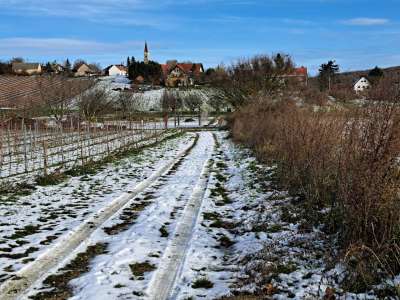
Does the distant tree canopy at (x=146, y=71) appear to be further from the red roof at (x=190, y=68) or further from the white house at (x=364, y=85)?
the white house at (x=364, y=85)

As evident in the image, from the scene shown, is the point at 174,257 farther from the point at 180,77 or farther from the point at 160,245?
the point at 180,77

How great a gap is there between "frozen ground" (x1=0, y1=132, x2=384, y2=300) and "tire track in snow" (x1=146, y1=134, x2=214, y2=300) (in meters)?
0.01

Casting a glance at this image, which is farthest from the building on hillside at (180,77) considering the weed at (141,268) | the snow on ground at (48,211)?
the weed at (141,268)

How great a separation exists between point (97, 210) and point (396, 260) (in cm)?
537

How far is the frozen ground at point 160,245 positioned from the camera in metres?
4.45

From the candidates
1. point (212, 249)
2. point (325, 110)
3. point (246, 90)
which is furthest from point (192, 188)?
point (246, 90)

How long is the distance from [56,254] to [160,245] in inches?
54.0

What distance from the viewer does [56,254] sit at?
18.0 feet

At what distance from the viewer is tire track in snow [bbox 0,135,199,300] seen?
441cm

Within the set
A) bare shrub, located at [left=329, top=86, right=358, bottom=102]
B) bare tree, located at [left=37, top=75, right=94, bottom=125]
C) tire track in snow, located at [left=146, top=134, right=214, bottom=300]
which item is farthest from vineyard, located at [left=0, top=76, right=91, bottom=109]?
bare shrub, located at [left=329, top=86, right=358, bottom=102]

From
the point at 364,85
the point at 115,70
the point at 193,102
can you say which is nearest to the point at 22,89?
the point at 364,85

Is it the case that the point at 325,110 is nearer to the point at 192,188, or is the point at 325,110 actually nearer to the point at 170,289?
the point at 192,188

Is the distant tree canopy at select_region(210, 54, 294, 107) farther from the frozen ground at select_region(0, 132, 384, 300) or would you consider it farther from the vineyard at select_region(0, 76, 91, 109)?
the frozen ground at select_region(0, 132, 384, 300)

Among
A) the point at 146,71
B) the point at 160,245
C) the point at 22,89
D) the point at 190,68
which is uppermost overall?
the point at 190,68
